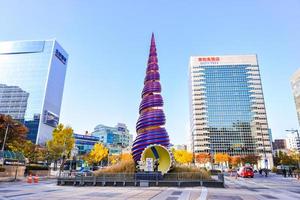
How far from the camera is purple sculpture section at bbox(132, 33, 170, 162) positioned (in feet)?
93.8

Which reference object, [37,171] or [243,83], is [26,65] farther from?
[243,83]

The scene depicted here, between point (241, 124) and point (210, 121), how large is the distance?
53.5 ft

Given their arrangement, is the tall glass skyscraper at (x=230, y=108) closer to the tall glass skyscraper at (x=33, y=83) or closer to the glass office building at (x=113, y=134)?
the glass office building at (x=113, y=134)

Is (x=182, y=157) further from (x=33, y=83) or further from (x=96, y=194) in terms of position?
(x=33, y=83)

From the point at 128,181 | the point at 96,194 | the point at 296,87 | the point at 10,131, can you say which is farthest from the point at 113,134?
the point at 96,194

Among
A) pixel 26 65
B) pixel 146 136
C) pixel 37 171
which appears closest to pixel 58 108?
pixel 26 65

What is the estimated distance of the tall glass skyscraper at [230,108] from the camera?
122438 mm

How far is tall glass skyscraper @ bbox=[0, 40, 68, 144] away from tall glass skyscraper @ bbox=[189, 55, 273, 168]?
252 ft

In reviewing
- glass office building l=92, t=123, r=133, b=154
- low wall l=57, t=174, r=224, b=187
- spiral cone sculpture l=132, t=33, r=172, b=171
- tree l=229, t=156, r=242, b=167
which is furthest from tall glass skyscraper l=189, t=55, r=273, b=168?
low wall l=57, t=174, r=224, b=187

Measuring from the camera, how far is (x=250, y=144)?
122688 mm

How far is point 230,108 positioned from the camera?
123938mm

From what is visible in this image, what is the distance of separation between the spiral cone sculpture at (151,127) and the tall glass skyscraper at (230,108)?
308 feet

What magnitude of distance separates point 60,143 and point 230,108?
97.5 metres

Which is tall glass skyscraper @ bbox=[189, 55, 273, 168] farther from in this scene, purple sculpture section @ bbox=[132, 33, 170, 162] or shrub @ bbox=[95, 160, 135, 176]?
shrub @ bbox=[95, 160, 135, 176]
